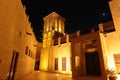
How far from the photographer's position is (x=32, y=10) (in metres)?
25.9

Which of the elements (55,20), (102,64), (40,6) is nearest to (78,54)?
(102,64)

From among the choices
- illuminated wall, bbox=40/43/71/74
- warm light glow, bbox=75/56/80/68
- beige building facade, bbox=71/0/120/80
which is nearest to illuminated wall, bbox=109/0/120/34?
beige building facade, bbox=71/0/120/80

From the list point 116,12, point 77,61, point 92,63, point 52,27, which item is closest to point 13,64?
point 77,61

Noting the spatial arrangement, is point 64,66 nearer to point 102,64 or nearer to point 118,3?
point 102,64

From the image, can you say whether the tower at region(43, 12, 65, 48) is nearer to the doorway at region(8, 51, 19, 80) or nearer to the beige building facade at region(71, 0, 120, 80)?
the beige building facade at region(71, 0, 120, 80)

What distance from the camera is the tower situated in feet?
71.0

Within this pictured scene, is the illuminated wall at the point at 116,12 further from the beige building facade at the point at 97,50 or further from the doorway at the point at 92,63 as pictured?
the doorway at the point at 92,63

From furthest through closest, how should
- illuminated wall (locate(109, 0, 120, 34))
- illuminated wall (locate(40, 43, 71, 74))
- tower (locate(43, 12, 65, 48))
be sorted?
tower (locate(43, 12, 65, 48)) < illuminated wall (locate(40, 43, 71, 74)) < illuminated wall (locate(109, 0, 120, 34))

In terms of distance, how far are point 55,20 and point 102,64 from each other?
16317 mm

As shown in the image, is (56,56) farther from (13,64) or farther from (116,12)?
(116,12)

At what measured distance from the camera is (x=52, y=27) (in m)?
22.3

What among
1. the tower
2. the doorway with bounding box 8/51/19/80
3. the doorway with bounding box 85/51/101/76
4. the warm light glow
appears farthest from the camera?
the tower

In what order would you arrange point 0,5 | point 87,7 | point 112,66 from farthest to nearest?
point 87,7, point 112,66, point 0,5

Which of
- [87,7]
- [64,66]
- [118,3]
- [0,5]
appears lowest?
[64,66]
